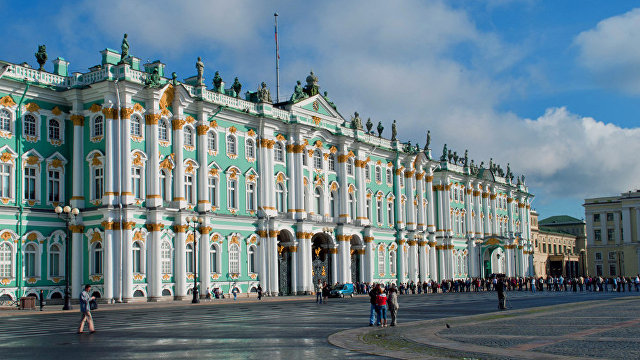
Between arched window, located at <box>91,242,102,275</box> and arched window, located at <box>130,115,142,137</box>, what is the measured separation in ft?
26.6

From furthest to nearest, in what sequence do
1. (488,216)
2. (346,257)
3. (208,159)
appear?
(488,216) → (346,257) → (208,159)

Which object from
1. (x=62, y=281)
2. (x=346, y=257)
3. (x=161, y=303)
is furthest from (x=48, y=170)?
(x=346, y=257)

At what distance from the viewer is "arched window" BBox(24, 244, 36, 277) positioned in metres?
48.6

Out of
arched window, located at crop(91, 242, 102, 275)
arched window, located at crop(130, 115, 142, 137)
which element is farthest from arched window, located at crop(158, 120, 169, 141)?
arched window, located at crop(91, 242, 102, 275)

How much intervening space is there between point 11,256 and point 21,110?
9.55 metres

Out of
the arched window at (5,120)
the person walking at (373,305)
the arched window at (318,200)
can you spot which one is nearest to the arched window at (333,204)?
the arched window at (318,200)

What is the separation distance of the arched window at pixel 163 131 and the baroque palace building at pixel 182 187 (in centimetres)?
10

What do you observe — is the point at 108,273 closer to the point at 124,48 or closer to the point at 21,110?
the point at 21,110

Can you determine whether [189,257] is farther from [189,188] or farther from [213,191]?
[213,191]

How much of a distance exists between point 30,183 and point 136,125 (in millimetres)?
8150

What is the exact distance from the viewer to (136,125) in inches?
2087

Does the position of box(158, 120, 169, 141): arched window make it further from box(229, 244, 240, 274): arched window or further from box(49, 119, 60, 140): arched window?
box(229, 244, 240, 274): arched window

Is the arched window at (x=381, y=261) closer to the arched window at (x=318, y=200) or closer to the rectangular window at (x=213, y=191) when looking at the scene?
the arched window at (x=318, y=200)

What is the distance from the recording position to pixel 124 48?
172ft
